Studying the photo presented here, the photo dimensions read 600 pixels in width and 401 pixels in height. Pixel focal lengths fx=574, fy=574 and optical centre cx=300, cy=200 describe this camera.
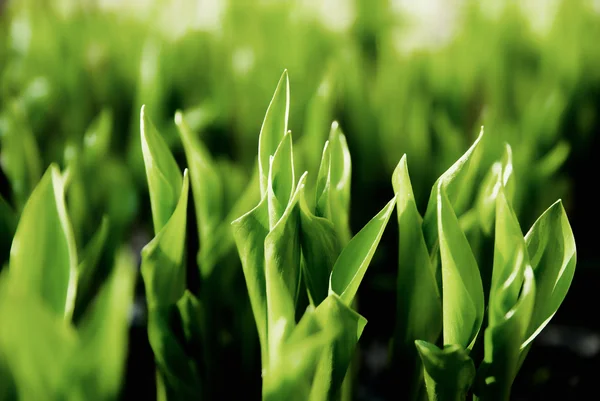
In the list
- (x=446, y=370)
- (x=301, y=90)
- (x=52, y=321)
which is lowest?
(x=446, y=370)

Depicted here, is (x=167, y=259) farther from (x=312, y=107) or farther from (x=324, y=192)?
(x=312, y=107)

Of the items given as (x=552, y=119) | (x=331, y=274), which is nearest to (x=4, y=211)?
(x=331, y=274)

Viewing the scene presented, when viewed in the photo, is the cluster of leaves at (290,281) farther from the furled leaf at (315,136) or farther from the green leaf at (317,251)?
the furled leaf at (315,136)

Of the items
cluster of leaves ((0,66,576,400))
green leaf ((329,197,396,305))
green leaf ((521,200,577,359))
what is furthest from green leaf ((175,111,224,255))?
green leaf ((521,200,577,359))

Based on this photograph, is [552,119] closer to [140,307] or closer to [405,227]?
[405,227]

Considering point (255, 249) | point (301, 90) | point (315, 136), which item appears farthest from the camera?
point (301, 90)

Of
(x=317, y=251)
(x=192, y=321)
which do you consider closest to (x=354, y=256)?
(x=317, y=251)
